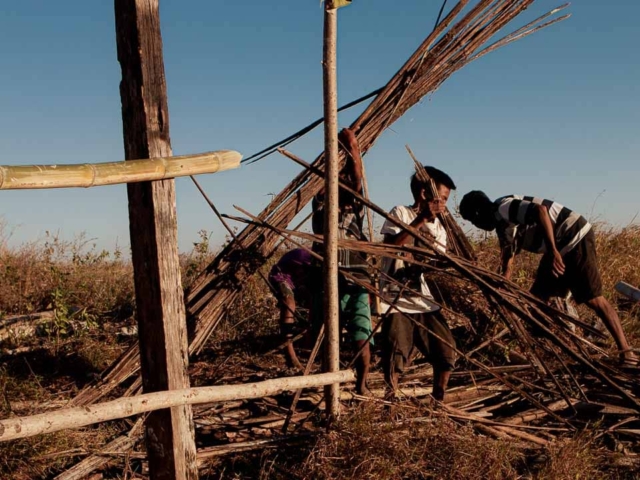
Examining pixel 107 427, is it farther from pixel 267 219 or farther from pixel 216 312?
pixel 267 219

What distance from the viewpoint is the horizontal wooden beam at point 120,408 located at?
2182 mm

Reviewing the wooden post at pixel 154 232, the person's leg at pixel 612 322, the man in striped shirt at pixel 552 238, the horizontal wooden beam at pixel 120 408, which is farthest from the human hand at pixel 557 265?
the wooden post at pixel 154 232

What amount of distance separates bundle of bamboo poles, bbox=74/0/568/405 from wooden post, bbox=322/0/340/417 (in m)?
0.71

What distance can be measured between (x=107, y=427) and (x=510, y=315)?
246cm

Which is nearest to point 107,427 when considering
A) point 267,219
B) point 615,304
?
point 267,219

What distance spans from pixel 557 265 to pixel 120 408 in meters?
3.57

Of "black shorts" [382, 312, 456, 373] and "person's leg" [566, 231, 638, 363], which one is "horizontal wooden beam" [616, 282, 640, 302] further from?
"black shorts" [382, 312, 456, 373]

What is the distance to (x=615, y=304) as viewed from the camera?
659 cm

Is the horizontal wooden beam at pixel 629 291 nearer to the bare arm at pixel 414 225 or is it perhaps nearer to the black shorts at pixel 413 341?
the black shorts at pixel 413 341

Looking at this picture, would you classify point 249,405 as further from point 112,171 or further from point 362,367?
point 112,171

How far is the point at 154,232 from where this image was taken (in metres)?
2.46

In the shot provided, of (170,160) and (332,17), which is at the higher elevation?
(332,17)

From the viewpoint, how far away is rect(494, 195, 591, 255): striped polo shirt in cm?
475

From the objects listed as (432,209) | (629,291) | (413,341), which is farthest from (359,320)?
(629,291)
